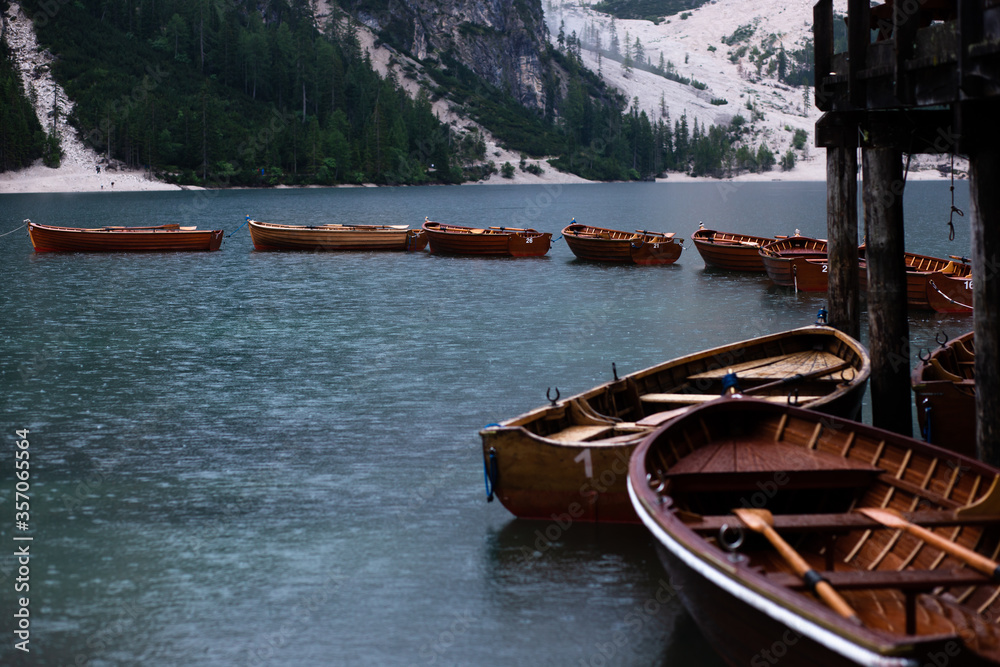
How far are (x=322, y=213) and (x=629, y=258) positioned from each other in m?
59.4

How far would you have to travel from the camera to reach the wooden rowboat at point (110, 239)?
59406 mm

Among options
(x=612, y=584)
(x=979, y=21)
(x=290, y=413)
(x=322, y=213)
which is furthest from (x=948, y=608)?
(x=322, y=213)

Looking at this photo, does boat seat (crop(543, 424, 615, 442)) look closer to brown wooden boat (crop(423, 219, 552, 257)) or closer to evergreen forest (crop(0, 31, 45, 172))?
brown wooden boat (crop(423, 219, 552, 257))

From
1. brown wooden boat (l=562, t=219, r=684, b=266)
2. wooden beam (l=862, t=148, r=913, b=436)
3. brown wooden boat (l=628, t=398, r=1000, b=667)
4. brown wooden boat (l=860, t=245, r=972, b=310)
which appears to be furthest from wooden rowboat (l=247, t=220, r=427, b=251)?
brown wooden boat (l=628, t=398, r=1000, b=667)

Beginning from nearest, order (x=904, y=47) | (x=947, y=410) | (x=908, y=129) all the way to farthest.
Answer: (x=904, y=47)
(x=947, y=410)
(x=908, y=129)

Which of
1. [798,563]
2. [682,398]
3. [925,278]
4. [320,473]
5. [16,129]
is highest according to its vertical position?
[16,129]

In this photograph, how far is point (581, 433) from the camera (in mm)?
13812

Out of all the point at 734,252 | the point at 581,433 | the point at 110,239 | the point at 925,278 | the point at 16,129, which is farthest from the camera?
the point at 16,129

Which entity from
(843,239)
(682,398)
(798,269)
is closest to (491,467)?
(682,398)

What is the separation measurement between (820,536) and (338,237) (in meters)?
54.3

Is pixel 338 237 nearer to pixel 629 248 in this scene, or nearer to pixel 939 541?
pixel 629 248

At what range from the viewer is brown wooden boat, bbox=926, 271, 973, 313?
31188 millimetres

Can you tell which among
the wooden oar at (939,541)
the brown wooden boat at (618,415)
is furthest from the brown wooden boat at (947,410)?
the wooden oar at (939,541)

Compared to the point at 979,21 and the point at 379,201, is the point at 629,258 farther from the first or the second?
the point at 379,201
